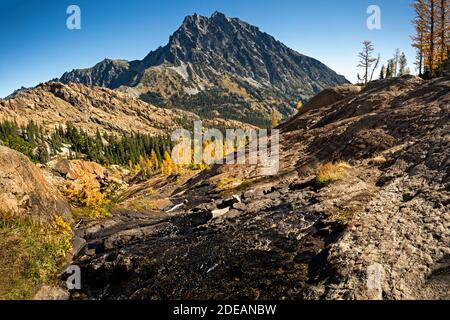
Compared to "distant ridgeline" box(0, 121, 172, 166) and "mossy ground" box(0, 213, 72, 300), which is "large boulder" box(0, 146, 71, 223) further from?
"distant ridgeline" box(0, 121, 172, 166)

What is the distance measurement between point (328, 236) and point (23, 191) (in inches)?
1076

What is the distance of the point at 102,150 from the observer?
19150 cm

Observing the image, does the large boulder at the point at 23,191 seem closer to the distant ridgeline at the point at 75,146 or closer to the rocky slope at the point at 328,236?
the rocky slope at the point at 328,236

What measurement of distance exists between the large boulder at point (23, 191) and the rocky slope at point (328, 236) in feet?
18.1

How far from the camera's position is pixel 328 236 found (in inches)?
635

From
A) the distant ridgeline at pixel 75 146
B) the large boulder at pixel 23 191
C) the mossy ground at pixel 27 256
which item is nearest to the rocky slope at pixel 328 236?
the mossy ground at pixel 27 256

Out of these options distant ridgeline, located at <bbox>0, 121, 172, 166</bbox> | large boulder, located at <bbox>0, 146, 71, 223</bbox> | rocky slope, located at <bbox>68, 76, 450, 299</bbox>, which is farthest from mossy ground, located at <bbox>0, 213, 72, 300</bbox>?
A: distant ridgeline, located at <bbox>0, 121, 172, 166</bbox>

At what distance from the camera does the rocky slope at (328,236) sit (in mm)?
12125

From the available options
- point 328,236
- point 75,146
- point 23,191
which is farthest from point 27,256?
point 75,146

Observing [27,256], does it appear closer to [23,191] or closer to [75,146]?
[23,191]
